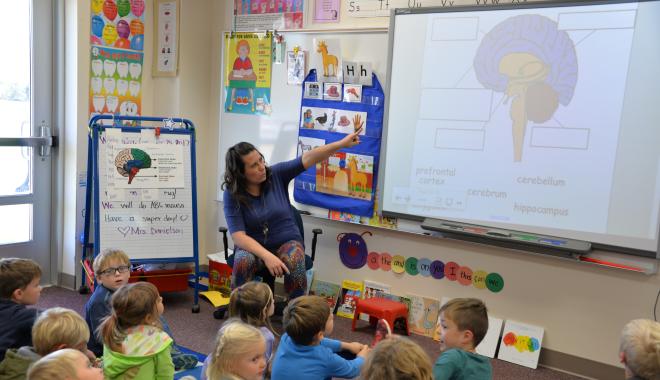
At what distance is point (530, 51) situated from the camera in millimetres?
3068

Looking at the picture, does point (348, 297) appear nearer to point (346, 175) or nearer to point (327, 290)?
point (327, 290)

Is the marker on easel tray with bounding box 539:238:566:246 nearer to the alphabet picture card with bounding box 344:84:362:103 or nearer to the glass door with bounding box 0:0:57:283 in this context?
the alphabet picture card with bounding box 344:84:362:103

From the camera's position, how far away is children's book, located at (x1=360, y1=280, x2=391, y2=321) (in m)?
3.72

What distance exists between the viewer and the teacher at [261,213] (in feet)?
10.9

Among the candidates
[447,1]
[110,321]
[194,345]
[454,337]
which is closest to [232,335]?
[110,321]

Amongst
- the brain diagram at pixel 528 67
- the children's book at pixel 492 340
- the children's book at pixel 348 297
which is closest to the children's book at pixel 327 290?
the children's book at pixel 348 297

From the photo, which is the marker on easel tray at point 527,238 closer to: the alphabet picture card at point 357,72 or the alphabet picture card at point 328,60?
the alphabet picture card at point 357,72

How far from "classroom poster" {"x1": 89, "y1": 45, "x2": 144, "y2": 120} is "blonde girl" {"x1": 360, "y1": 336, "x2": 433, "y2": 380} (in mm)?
3342

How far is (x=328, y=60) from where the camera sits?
3766mm

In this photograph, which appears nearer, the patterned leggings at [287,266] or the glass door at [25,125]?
the patterned leggings at [287,266]

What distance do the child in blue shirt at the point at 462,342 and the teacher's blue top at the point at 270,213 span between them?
1544 millimetres

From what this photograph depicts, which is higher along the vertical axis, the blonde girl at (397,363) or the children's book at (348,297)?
the blonde girl at (397,363)

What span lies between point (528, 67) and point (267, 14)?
6.26ft

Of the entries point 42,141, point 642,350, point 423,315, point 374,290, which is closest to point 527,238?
point 423,315
